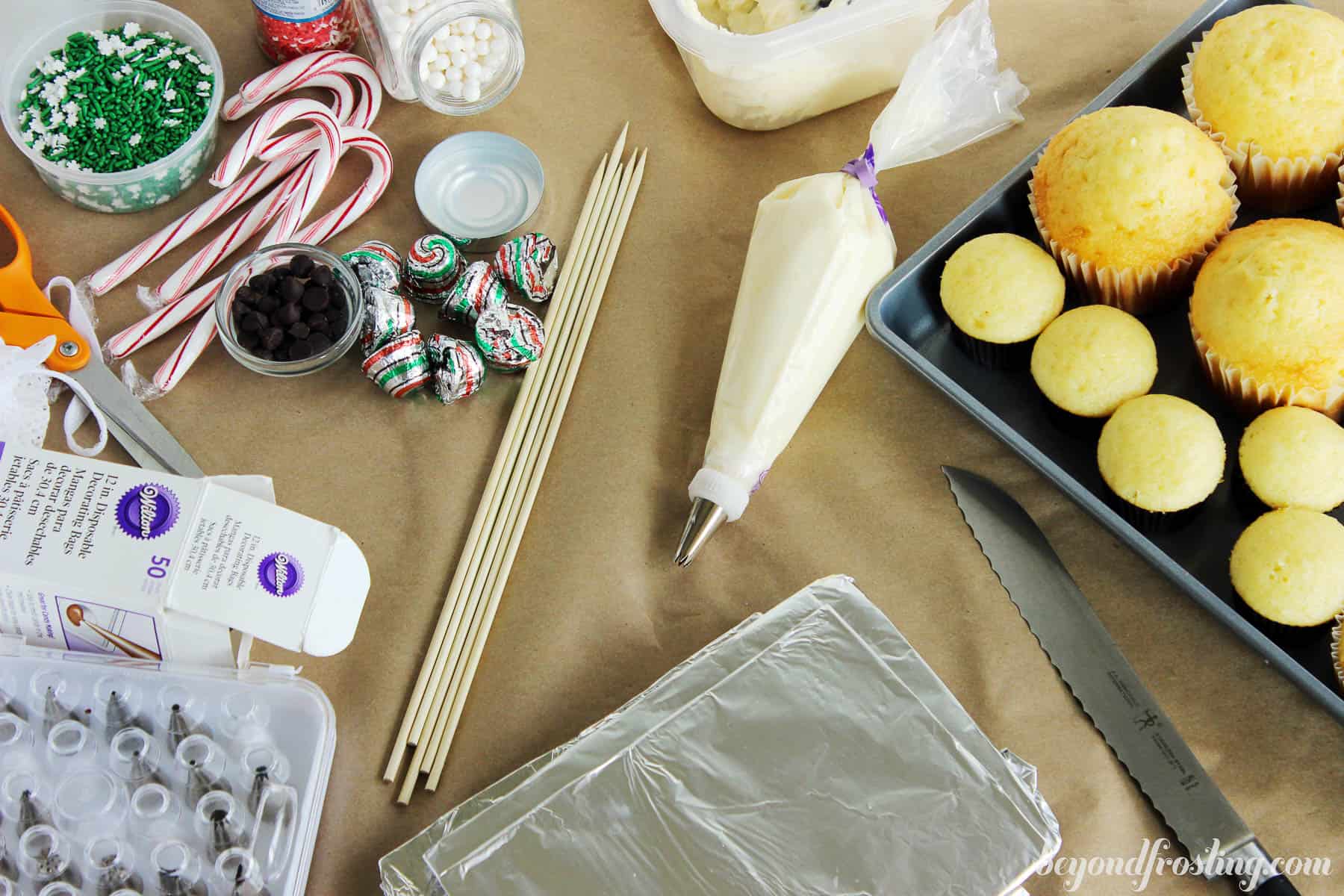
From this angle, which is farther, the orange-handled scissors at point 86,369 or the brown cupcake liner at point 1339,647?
the orange-handled scissors at point 86,369

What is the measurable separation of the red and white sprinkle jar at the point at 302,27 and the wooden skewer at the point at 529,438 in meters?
0.37

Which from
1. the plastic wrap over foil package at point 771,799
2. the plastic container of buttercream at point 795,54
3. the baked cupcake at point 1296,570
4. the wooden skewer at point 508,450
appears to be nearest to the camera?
the plastic wrap over foil package at point 771,799

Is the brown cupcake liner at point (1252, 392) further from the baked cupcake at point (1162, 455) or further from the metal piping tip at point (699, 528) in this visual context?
the metal piping tip at point (699, 528)

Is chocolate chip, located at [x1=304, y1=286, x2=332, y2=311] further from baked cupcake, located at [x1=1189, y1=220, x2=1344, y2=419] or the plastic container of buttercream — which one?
baked cupcake, located at [x1=1189, y1=220, x2=1344, y2=419]

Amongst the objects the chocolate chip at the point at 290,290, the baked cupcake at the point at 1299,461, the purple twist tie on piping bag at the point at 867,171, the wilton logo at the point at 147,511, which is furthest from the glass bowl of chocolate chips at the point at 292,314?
the baked cupcake at the point at 1299,461

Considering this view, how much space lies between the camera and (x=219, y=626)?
94cm

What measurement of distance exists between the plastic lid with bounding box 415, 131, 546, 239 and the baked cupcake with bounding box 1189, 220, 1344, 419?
0.73 meters

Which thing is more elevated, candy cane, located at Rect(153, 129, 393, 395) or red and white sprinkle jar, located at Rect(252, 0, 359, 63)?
red and white sprinkle jar, located at Rect(252, 0, 359, 63)

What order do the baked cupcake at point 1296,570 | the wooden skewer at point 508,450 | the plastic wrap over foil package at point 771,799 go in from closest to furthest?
the plastic wrap over foil package at point 771,799
the baked cupcake at point 1296,570
the wooden skewer at point 508,450

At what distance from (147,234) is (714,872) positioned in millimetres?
937

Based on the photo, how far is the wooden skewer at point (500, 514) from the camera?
1.03 meters

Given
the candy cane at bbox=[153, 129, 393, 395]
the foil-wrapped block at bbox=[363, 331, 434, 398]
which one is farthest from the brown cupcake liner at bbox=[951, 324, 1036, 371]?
the candy cane at bbox=[153, 129, 393, 395]

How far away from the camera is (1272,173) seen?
1104mm

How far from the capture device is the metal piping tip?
1075 millimetres
